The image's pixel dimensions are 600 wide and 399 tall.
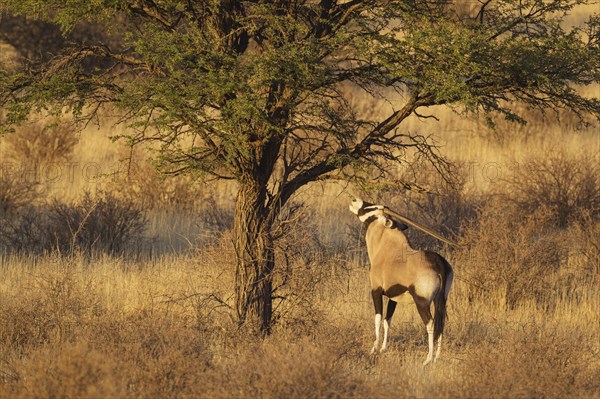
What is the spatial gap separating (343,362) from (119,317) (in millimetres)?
2547

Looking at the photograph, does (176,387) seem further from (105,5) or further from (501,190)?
(501,190)

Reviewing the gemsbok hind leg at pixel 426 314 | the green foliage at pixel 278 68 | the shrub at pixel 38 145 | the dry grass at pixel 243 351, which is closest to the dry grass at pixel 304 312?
the dry grass at pixel 243 351

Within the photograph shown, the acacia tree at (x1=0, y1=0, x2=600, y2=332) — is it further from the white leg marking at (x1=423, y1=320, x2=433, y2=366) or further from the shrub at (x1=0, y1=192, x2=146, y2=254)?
the shrub at (x1=0, y1=192, x2=146, y2=254)

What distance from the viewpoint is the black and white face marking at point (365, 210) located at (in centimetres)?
876

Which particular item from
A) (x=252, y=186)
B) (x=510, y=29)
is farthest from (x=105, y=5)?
(x=510, y=29)

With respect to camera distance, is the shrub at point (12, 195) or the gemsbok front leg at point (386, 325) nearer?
the gemsbok front leg at point (386, 325)

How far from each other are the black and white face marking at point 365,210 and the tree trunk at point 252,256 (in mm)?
832

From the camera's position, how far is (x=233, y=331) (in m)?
8.66

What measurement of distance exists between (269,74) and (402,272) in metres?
1.98

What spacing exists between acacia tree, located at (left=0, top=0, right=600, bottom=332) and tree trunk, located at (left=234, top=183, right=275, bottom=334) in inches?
0.5

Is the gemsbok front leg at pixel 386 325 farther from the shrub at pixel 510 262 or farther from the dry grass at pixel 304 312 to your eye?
the shrub at pixel 510 262

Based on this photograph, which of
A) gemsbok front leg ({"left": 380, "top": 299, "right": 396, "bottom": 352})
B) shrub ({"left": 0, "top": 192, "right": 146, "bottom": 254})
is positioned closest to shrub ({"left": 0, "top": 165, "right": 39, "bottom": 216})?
shrub ({"left": 0, "top": 192, "right": 146, "bottom": 254})

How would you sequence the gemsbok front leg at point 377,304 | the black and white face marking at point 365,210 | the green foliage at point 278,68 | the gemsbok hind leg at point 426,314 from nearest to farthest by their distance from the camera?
1. the green foliage at point 278,68
2. the gemsbok hind leg at point 426,314
3. the gemsbok front leg at point 377,304
4. the black and white face marking at point 365,210

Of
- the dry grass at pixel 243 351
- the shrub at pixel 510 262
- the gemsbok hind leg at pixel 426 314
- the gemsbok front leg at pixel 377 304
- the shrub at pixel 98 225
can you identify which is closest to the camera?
the dry grass at pixel 243 351
